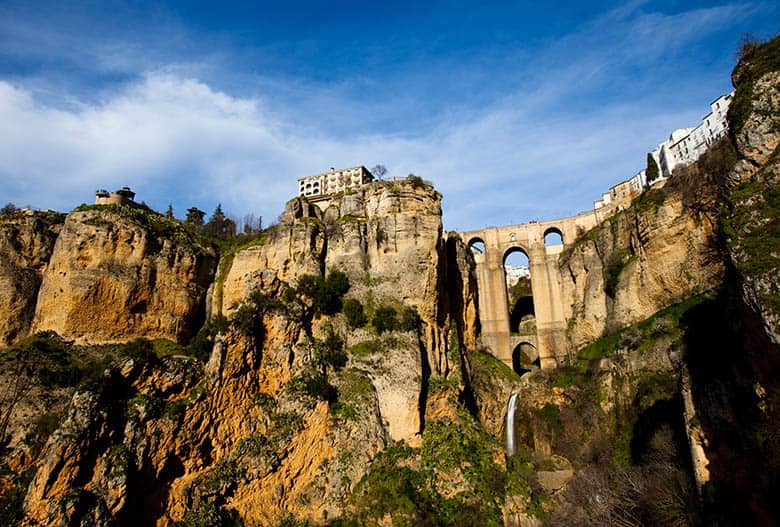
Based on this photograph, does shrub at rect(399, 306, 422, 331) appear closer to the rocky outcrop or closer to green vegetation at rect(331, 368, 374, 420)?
the rocky outcrop

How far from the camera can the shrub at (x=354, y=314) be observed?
27.9m

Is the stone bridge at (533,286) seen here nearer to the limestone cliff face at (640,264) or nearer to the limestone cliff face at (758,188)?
the limestone cliff face at (640,264)

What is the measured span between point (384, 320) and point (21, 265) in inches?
747

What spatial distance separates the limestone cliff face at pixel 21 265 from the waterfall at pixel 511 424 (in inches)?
1070

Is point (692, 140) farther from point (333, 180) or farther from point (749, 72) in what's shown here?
point (333, 180)

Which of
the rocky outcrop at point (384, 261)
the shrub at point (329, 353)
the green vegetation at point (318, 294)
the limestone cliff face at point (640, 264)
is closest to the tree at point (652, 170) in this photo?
the limestone cliff face at point (640, 264)

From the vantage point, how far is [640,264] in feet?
116

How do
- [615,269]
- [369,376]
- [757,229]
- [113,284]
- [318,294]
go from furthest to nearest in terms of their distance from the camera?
[615,269] → [318,294] → [113,284] → [369,376] → [757,229]

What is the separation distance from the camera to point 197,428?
75.0ft

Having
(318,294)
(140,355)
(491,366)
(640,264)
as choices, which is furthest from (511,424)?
(140,355)

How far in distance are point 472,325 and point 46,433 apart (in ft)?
92.0

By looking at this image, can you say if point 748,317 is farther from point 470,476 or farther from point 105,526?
point 105,526

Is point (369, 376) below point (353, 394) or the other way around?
the other way around

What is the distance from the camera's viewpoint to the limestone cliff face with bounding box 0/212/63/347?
27281mm
